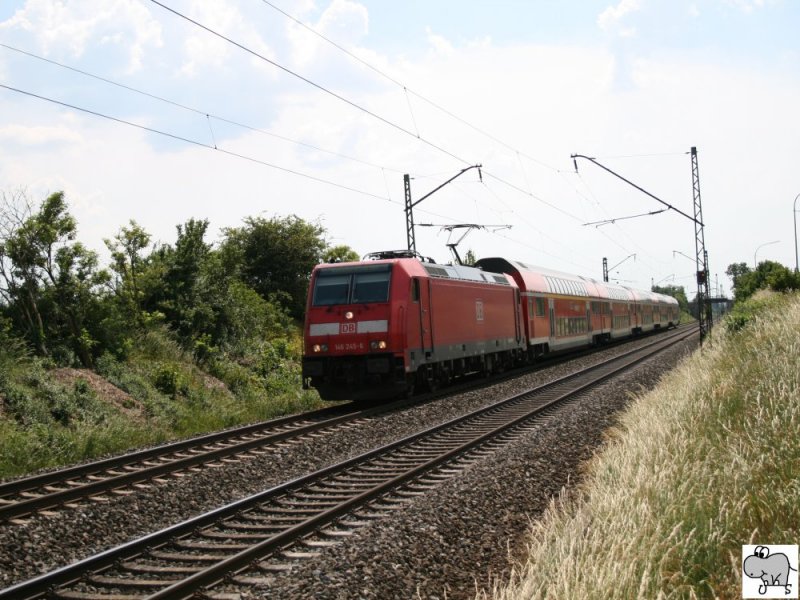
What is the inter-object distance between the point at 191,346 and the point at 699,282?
17.9 metres

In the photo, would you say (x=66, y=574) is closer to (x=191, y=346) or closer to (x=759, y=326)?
(x=759, y=326)

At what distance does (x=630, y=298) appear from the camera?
51625mm

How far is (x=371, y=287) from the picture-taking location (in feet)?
59.2

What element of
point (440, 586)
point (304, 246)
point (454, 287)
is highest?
point (304, 246)

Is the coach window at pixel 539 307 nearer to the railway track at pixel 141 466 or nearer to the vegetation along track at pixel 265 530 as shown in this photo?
the railway track at pixel 141 466

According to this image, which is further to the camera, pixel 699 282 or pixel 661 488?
pixel 699 282

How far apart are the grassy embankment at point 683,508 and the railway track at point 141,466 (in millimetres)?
4934

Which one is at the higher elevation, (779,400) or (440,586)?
(779,400)

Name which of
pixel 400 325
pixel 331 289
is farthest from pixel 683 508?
pixel 331 289

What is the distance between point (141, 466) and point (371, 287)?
7828 millimetres

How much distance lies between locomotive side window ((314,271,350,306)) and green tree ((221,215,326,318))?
2020 cm

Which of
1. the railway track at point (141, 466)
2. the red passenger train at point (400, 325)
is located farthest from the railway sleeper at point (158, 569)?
the red passenger train at point (400, 325)

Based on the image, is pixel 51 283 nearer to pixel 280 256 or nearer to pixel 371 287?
pixel 371 287

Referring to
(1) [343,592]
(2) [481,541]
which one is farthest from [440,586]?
(2) [481,541]
